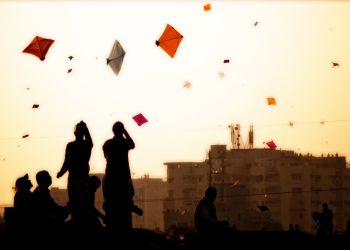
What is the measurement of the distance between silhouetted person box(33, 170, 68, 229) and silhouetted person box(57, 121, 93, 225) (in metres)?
0.24

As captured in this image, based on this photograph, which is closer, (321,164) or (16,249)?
(16,249)

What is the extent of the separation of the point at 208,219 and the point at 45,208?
9.84ft

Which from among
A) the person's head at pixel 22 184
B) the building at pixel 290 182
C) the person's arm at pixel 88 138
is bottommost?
the person's head at pixel 22 184

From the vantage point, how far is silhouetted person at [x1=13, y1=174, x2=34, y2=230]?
57.5 ft

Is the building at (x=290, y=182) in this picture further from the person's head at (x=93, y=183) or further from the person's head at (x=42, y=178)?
the person's head at (x=42, y=178)

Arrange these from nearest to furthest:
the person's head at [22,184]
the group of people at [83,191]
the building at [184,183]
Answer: the group of people at [83,191]
the person's head at [22,184]
the building at [184,183]

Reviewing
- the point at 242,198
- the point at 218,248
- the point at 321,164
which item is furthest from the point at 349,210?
the point at 218,248

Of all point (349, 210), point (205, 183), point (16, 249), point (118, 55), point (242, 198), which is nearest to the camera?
point (16, 249)

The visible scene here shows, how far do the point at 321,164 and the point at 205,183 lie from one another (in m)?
21.5

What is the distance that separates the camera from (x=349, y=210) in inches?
6289

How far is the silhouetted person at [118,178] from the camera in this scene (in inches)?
736

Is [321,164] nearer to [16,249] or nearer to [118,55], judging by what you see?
[118,55]

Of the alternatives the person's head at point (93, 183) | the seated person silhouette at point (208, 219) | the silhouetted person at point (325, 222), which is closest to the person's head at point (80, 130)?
the person's head at point (93, 183)

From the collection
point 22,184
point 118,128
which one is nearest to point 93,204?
point 22,184
